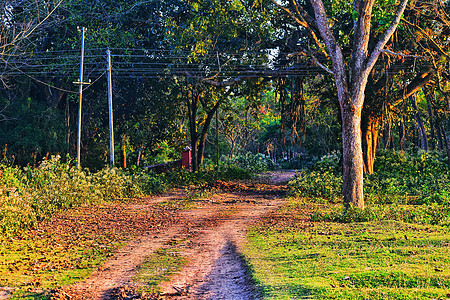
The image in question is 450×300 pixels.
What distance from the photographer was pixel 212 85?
85.0 ft

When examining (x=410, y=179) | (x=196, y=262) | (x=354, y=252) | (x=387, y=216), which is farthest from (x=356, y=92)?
(x=410, y=179)

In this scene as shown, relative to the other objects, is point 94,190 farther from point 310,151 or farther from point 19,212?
point 310,151

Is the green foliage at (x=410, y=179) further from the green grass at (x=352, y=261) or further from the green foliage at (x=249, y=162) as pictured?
the green foliage at (x=249, y=162)

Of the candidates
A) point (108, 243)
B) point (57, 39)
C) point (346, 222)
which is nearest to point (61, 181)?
point (108, 243)

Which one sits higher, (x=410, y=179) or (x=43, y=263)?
(x=410, y=179)

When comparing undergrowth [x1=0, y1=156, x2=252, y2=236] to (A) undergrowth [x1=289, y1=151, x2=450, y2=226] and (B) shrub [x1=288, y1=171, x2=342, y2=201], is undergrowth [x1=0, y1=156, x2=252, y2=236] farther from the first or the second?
(A) undergrowth [x1=289, y1=151, x2=450, y2=226]

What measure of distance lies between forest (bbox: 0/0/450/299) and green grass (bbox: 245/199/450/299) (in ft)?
4.53

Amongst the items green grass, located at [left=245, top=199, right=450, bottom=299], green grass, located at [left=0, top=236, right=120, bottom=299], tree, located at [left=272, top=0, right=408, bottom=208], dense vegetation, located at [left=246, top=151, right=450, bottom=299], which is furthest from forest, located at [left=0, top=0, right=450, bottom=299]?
green grass, located at [left=0, top=236, right=120, bottom=299]

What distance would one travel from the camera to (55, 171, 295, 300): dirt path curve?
6.26 m

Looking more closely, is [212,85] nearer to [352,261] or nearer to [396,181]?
[396,181]

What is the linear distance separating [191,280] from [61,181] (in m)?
8.88

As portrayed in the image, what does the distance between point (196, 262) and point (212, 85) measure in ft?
61.2

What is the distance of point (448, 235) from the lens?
9.07 meters

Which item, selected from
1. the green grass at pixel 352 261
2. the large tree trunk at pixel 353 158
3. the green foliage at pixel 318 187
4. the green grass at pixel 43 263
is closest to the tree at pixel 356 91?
the large tree trunk at pixel 353 158
